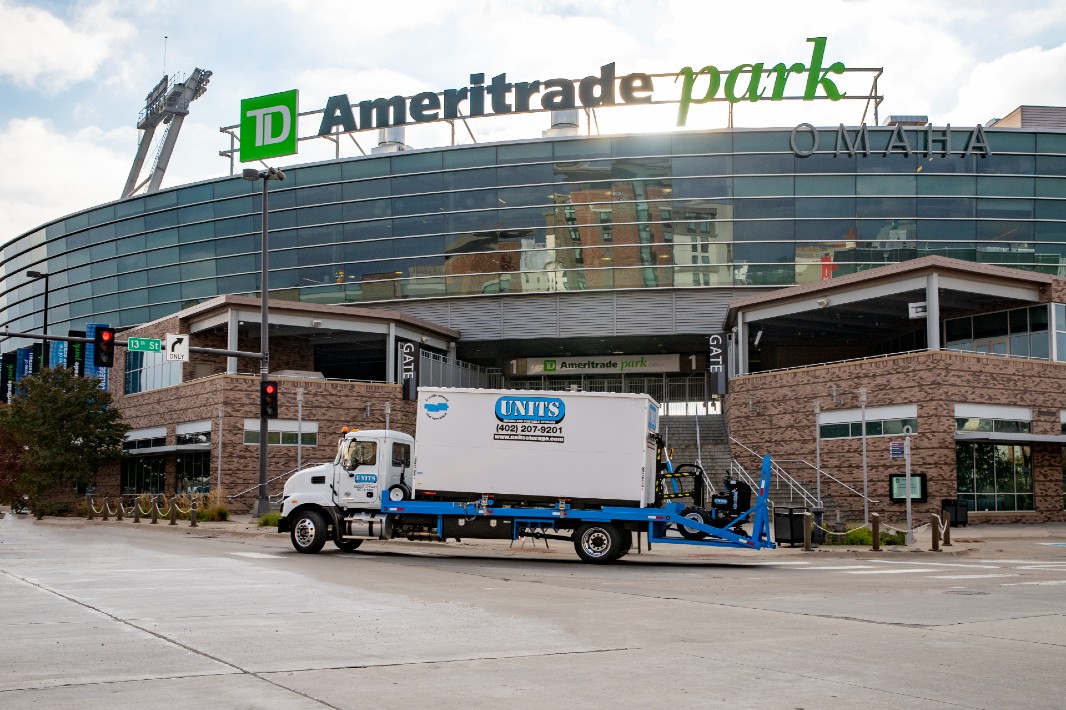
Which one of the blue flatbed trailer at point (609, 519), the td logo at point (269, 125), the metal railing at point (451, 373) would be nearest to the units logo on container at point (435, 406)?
the blue flatbed trailer at point (609, 519)

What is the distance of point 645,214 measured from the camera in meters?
50.5

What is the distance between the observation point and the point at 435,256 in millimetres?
52844

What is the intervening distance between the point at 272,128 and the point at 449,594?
48980mm

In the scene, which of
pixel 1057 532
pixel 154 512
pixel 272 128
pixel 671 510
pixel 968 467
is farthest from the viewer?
pixel 272 128

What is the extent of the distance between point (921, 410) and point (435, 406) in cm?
1816

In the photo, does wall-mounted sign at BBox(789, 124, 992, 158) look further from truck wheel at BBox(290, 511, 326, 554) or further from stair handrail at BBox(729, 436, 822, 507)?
truck wheel at BBox(290, 511, 326, 554)

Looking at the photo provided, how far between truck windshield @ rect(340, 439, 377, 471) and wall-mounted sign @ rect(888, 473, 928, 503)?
17210 mm

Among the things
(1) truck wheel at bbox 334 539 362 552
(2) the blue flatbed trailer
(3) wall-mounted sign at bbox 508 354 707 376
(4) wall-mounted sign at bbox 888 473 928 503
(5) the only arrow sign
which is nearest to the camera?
(2) the blue flatbed trailer

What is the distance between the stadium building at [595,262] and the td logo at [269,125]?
315cm

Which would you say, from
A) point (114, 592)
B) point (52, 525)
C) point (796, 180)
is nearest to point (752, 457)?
point (796, 180)

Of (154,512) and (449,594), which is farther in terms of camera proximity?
(154,512)

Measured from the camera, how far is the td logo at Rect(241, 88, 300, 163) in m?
58.5

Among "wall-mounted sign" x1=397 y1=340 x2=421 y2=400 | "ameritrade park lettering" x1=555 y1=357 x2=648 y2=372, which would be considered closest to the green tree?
"wall-mounted sign" x1=397 y1=340 x2=421 y2=400

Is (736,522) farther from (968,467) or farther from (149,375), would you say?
(149,375)
